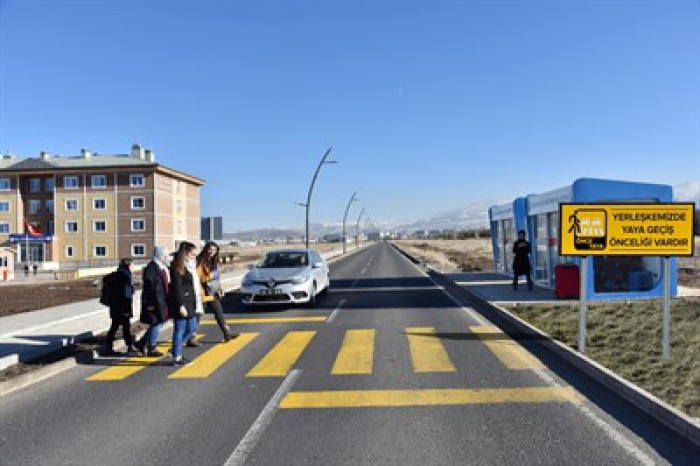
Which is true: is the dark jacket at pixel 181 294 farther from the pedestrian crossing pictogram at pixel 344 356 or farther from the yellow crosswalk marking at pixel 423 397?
the yellow crosswalk marking at pixel 423 397

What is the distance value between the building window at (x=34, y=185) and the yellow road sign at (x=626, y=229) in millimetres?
65975

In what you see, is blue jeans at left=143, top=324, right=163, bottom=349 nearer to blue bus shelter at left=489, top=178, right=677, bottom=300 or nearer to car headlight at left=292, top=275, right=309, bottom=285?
car headlight at left=292, top=275, right=309, bottom=285

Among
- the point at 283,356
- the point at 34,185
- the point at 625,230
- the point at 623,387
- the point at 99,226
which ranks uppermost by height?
the point at 34,185

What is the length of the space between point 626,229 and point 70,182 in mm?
63393

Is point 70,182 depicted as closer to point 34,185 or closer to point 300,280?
point 34,185

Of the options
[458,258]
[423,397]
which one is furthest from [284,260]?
[458,258]

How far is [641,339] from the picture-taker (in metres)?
9.54

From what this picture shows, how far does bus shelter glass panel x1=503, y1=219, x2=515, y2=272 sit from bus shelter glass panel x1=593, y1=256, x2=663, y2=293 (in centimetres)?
792

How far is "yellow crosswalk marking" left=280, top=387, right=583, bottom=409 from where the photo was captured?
20.1ft

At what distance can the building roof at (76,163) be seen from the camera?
61.5m

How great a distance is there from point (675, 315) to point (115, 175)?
193ft

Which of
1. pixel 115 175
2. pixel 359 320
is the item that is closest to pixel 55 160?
pixel 115 175

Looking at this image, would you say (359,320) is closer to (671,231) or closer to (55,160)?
(671,231)

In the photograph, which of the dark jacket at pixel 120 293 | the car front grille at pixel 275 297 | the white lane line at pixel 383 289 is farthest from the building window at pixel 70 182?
the dark jacket at pixel 120 293
